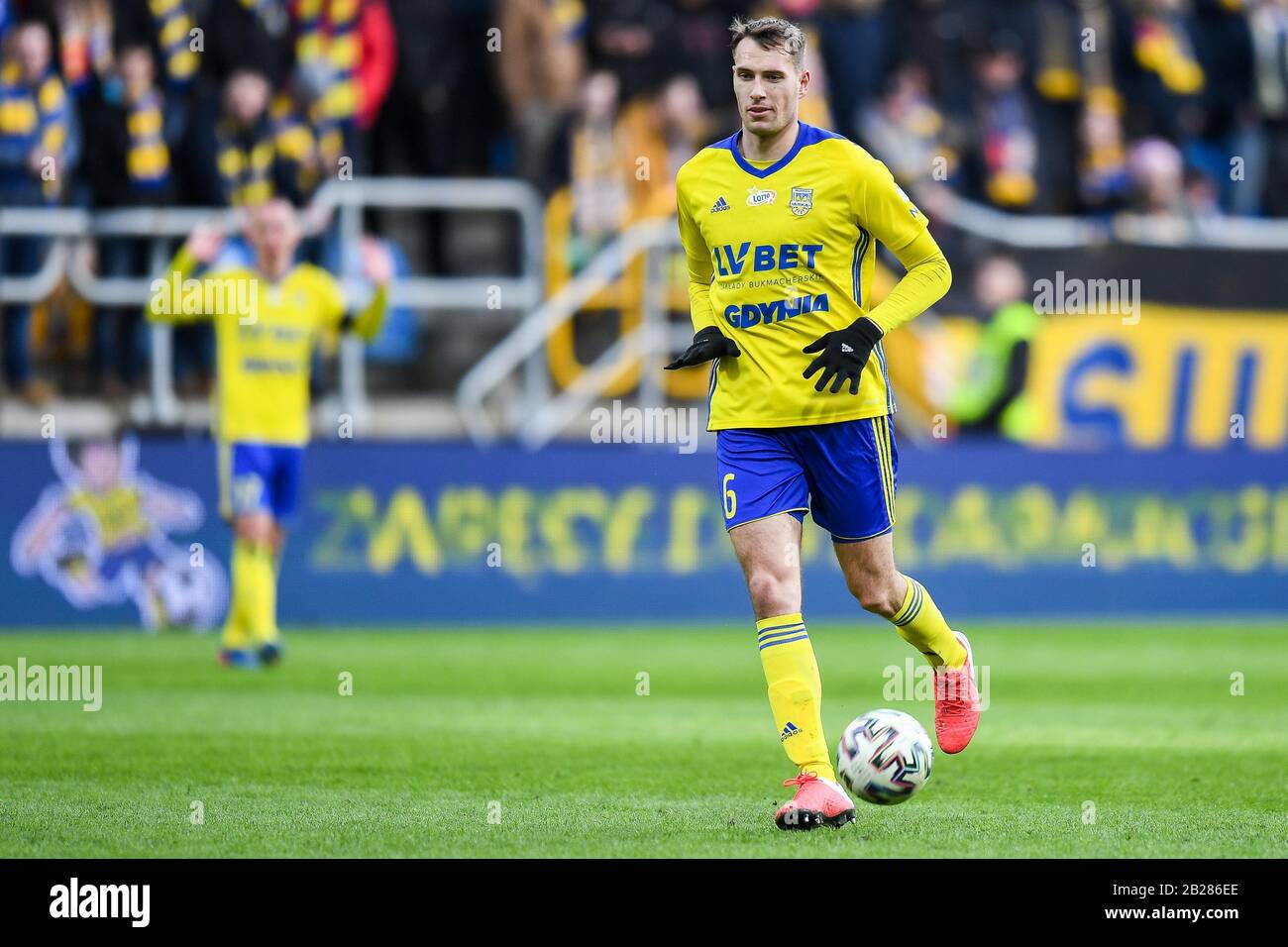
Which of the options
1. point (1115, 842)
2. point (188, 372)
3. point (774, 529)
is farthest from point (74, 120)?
point (1115, 842)

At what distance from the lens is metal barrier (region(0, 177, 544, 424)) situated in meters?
14.9

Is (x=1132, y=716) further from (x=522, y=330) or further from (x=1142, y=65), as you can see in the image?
(x=1142, y=65)

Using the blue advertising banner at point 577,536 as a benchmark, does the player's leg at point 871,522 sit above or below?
above

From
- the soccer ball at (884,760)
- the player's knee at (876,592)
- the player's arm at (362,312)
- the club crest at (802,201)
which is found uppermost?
the club crest at (802,201)

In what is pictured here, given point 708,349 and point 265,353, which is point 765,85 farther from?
point 265,353

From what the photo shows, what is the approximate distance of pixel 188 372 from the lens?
15289 millimetres

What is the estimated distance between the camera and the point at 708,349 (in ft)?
23.7

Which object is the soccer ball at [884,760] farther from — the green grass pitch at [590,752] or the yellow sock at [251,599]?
the yellow sock at [251,599]

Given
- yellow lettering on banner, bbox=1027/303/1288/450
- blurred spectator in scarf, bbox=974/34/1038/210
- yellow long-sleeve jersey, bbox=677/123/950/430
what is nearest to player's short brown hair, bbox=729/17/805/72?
yellow long-sleeve jersey, bbox=677/123/950/430

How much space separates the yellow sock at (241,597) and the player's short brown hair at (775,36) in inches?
262

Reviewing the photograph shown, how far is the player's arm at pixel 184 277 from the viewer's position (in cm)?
1352

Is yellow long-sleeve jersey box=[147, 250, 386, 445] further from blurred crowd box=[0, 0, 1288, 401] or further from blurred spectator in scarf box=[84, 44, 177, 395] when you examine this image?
blurred crowd box=[0, 0, 1288, 401]

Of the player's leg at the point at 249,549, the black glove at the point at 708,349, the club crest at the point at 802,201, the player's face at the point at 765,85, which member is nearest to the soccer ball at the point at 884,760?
the black glove at the point at 708,349

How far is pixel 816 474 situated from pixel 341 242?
338 inches
